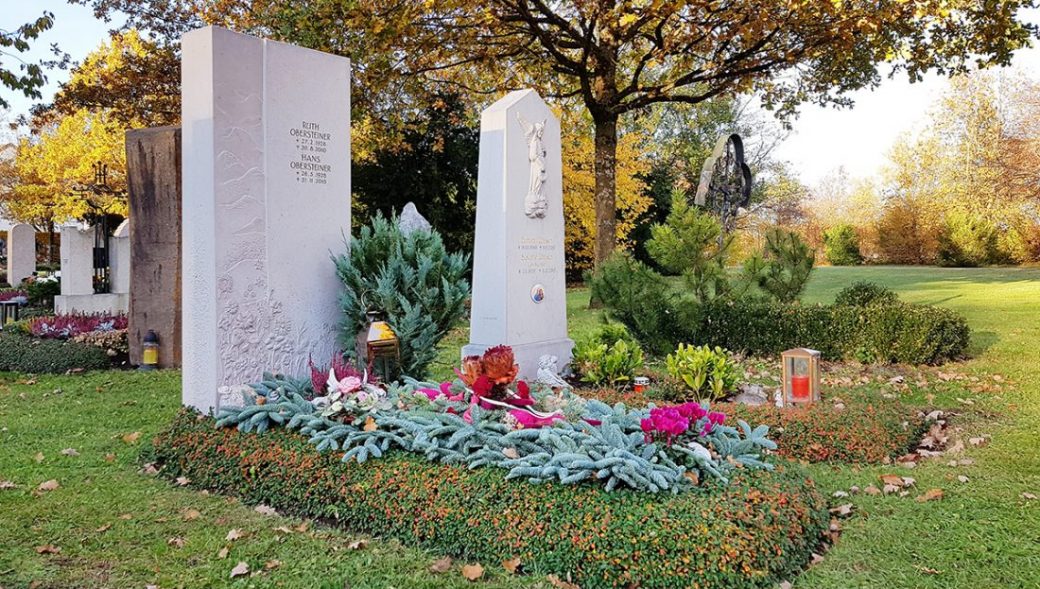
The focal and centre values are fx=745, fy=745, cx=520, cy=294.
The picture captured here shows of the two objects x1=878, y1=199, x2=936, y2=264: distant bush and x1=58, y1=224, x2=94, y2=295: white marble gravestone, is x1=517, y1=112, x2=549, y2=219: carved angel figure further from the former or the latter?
x1=878, y1=199, x2=936, y2=264: distant bush

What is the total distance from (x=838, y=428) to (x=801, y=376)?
108 cm

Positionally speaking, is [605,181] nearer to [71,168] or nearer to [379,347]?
[379,347]

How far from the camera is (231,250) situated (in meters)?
5.84

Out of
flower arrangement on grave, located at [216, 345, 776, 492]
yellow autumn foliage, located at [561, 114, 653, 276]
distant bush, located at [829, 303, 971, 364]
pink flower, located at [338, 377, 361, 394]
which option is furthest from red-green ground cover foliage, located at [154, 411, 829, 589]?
yellow autumn foliage, located at [561, 114, 653, 276]

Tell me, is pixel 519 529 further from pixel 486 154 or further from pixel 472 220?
pixel 472 220

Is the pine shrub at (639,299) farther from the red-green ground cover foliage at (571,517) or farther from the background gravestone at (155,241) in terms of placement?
the background gravestone at (155,241)

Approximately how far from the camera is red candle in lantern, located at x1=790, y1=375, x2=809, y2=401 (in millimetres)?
6902

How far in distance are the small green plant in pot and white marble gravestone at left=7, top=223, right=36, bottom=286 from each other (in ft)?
55.2

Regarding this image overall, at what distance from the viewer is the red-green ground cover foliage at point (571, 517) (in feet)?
11.3

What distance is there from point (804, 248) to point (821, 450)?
654cm

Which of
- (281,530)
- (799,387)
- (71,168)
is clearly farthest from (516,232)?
(71,168)

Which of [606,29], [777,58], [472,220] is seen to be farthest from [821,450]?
[472,220]

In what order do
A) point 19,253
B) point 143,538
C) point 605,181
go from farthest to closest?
1. point 19,253
2. point 605,181
3. point 143,538

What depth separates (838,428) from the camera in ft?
19.3
